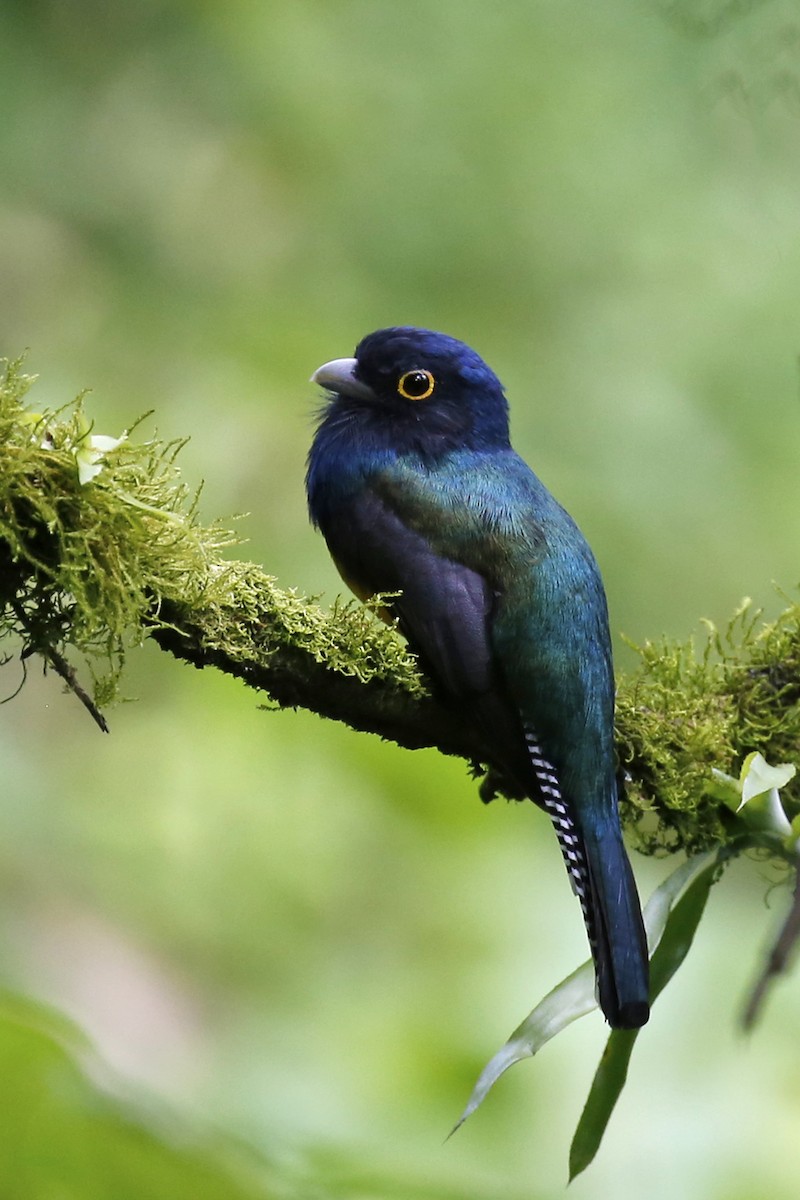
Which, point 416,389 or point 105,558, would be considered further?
point 416,389

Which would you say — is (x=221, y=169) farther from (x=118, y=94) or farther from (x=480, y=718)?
(x=480, y=718)

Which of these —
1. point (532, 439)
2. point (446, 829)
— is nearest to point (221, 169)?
point (532, 439)

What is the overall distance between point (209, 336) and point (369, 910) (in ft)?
8.00

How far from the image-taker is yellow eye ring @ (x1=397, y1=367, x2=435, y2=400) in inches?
144

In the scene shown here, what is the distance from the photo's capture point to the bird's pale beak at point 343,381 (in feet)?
12.2

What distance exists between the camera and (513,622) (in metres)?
2.98

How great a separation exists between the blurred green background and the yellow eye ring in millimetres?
384

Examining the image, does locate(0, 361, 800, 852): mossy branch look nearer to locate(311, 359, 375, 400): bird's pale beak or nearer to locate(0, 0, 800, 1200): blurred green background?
locate(0, 0, 800, 1200): blurred green background

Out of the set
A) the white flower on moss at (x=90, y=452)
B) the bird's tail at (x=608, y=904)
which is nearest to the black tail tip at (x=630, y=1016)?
the bird's tail at (x=608, y=904)

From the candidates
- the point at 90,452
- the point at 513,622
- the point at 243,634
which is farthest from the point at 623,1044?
the point at 90,452

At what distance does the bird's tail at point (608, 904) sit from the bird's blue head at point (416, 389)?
1023mm

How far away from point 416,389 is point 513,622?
3.11ft

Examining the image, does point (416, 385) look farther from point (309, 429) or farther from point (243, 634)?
point (309, 429)

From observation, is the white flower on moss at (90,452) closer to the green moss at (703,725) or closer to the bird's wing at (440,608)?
the bird's wing at (440,608)
